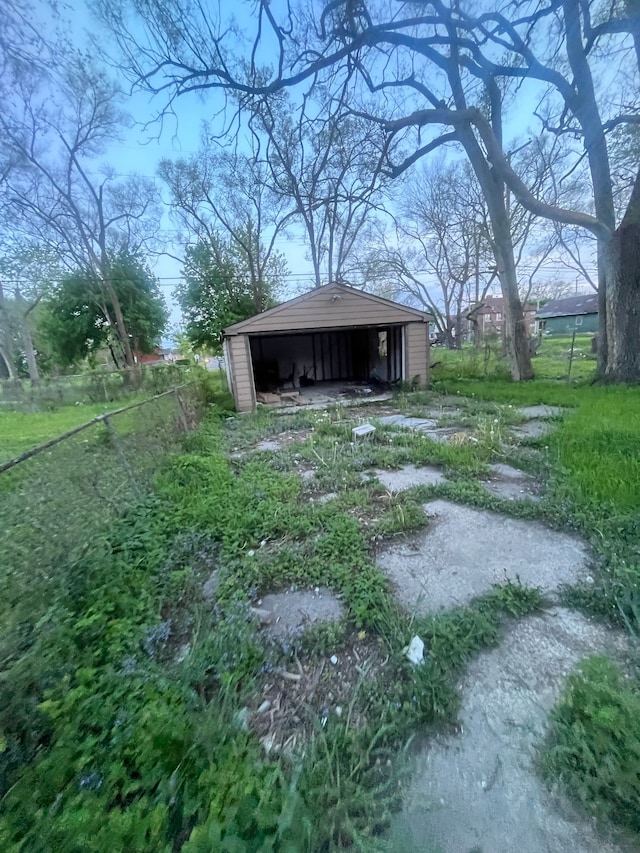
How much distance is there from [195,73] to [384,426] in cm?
605

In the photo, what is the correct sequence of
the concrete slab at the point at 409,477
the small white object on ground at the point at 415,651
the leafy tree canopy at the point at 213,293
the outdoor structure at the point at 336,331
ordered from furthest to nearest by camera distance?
the leafy tree canopy at the point at 213,293
the outdoor structure at the point at 336,331
the concrete slab at the point at 409,477
the small white object on ground at the point at 415,651

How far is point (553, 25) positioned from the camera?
5.94m

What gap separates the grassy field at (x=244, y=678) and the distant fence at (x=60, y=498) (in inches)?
1.0

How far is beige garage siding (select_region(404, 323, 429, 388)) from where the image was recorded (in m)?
8.97

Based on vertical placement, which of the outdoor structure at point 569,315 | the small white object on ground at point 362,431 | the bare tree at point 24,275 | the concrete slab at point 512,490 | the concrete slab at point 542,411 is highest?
the bare tree at point 24,275

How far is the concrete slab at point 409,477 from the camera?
11.8ft

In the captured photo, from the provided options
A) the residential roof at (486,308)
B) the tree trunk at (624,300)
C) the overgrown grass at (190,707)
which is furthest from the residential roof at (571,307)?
the overgrown grass at (190,707)

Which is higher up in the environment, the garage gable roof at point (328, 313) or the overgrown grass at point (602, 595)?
the garage gable roof at point (328, 313)

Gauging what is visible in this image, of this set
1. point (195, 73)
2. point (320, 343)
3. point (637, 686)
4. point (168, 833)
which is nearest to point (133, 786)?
point (168, 833)

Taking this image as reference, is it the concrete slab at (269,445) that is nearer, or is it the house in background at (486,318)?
the concrete slab at (269,445)

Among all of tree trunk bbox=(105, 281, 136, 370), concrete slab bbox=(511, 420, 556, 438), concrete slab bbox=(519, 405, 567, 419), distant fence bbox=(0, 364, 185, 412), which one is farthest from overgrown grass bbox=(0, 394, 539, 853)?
tree trunk bbox=(105, 281, 136, 370)

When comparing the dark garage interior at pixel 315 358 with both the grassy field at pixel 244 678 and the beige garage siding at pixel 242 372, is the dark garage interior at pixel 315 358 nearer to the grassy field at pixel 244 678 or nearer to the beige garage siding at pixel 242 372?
the beige garage siding at pixel 242 372

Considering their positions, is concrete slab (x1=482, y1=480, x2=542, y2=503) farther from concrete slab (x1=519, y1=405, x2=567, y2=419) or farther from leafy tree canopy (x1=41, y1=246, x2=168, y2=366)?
leafy tree canopy (x1=41, y1=246, x2=168, y2=366)

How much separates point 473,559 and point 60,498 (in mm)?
2790
